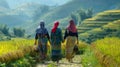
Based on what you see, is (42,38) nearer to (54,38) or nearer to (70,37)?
(54,38)

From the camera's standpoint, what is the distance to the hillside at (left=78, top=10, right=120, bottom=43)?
105188mm

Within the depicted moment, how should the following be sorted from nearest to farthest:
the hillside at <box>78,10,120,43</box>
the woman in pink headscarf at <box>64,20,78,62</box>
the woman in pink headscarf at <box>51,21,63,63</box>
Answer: the woman in pink headscarf at <box>51,21,63,63</box>, the woman in pink headscarf at <box>64,20,78,62</box>, the hillside at <box>78,10,120,43</box>

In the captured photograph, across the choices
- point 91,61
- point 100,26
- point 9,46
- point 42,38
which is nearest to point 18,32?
point 100,26

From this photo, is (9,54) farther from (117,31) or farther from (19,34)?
(19,34)

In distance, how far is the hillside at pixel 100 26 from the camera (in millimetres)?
105188

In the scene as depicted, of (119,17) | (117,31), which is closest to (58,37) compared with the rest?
(117,31)

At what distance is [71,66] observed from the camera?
57.0 ft

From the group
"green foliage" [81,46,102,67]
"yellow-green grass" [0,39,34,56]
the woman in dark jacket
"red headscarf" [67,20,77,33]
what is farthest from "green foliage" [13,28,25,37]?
"green foliage" [81,46,102,67]

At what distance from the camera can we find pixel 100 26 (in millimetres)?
122562

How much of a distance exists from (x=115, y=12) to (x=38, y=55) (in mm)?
105311

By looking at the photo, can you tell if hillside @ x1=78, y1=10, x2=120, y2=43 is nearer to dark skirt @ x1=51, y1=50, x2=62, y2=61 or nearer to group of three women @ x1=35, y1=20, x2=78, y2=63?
group of three women @ x1=35, y1=20, x2=78, y2=63

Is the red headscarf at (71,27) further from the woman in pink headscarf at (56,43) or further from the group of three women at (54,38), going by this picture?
the woman in pink headscarf at (56,43)

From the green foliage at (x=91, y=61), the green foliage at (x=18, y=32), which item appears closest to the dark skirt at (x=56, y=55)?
the green foliage at (x=91, y=61)

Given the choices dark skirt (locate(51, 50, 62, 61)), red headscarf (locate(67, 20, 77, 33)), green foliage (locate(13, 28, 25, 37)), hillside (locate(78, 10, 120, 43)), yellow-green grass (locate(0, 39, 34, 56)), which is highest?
red headscarf (locate(67, 20, 77, 33))
